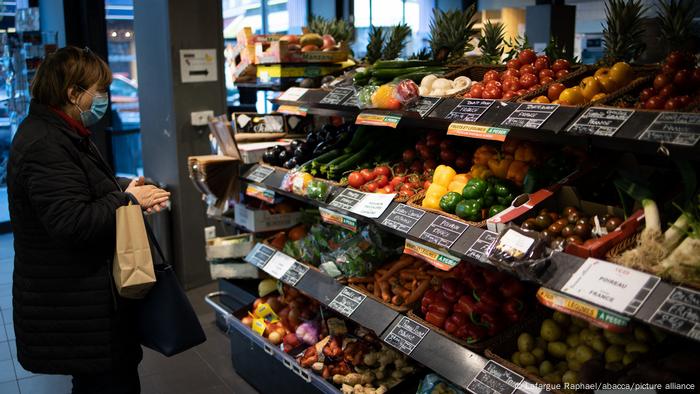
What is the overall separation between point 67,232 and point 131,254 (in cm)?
25

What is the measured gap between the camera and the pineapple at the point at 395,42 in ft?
13.8

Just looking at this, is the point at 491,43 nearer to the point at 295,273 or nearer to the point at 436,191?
the point at 436,191

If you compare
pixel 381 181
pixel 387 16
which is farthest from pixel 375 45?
pixel 387 16

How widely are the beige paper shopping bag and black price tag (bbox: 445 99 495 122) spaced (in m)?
1.31

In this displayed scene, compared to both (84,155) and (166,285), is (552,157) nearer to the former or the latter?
(166,285)

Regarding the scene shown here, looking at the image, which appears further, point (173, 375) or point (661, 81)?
point (173, 375)

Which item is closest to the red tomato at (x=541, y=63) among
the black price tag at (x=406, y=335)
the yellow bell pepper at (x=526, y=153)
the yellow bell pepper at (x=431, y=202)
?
the yellow bell pepper at (x=526, y=153)

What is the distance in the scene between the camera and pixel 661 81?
2.49 metres

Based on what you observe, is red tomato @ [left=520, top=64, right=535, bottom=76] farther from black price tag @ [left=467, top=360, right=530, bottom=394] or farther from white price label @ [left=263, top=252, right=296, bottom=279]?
white price label @ [left=263, top=252, right=296, bottom=279]

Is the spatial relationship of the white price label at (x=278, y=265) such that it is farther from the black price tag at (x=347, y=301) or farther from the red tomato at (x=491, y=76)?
the red tomato at (x=491, y=76)

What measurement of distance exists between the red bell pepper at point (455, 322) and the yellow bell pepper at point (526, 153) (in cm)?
71

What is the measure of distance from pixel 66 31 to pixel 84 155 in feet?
18.4

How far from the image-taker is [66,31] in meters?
7.86

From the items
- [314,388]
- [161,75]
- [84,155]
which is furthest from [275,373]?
[161,75]
